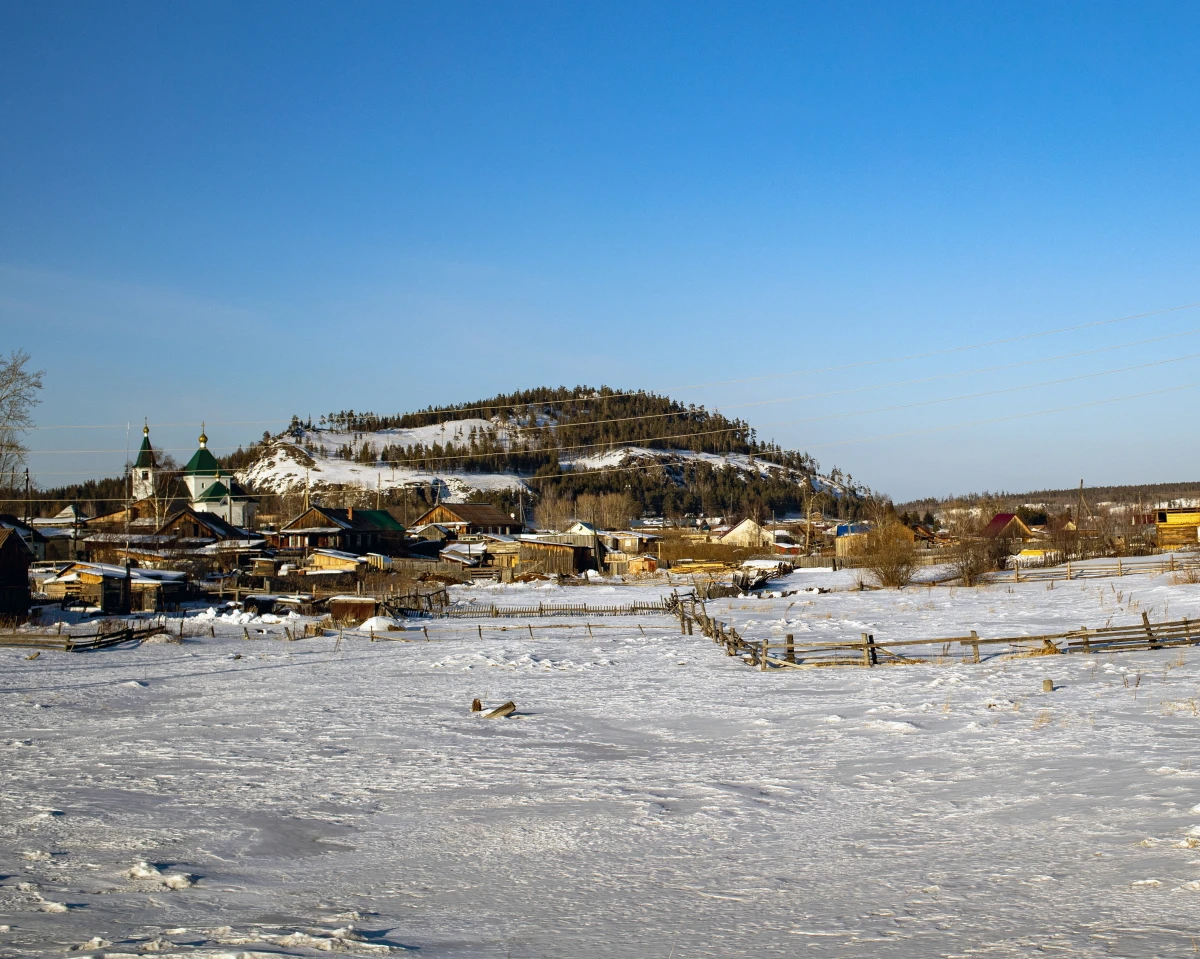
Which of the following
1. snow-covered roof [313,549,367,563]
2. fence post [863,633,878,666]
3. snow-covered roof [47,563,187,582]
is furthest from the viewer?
snow-covered roof [313,549,367,563]

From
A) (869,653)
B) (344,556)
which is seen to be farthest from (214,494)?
(869,653)

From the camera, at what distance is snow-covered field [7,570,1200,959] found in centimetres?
805

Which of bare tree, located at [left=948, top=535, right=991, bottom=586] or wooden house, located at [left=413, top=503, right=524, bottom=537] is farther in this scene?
wooden house, located at [left=413, top=503, right=524, bottom=537]

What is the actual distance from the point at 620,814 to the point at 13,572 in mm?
40578

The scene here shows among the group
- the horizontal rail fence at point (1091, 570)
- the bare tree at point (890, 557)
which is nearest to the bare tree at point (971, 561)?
the horizontal rail fence at point (1091, 570)

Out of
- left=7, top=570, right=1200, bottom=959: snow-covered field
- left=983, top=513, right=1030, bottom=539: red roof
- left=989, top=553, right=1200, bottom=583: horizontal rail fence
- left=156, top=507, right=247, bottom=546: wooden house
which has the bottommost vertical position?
left=7, top=570, right=1200, bottom=959: snow-covered field

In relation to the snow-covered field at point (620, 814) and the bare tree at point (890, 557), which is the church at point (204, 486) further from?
the snow-covered field at point (620, 814)

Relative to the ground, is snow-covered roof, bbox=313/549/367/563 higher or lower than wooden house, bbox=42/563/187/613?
higher

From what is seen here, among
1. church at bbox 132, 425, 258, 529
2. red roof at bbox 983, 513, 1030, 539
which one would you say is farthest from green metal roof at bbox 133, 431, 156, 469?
red roof at bbox 983, 513, 1030, 539

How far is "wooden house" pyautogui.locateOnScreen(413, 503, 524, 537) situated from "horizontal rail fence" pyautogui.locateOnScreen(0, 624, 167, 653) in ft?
247

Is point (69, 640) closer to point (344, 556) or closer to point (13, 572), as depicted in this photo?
point (13, 572)

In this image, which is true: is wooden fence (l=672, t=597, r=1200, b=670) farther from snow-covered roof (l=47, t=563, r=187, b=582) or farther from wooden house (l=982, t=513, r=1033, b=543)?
wooden house (l=982, t=513, r=1033, b=543)

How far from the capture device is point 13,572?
4419 centimetres

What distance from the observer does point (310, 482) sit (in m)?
196
